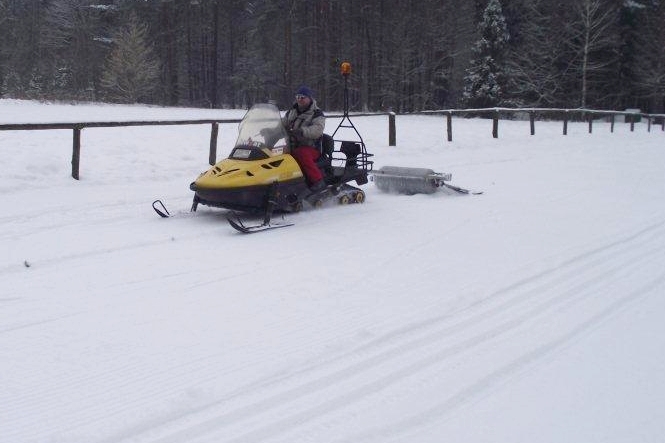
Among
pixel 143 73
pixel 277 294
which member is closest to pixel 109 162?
pixel 277 294

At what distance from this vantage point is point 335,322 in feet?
15.8

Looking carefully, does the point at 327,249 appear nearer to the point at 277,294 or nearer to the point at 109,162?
the point at 277,294

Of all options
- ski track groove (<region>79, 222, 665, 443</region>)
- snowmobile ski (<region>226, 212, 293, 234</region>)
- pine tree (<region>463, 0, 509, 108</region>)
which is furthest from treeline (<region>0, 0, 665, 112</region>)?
ski track groove (<region>79, 222, 665, 443</region>)

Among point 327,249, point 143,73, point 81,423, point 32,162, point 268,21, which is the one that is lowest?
point 81,423

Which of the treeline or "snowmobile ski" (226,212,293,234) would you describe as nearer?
"snowmobile ski" (226,212,293,234)

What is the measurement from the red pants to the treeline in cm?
2943

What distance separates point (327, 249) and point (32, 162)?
22.2 ft

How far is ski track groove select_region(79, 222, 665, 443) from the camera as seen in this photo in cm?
337

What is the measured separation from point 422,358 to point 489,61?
36.8 meters

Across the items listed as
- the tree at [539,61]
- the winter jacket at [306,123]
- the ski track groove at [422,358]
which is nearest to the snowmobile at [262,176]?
the winter jacket at [306,123]

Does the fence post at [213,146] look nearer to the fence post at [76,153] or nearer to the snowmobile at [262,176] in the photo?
the fence post at [76,153]

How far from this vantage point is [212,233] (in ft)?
24.6

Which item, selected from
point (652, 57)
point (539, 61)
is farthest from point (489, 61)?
point (652, 57)

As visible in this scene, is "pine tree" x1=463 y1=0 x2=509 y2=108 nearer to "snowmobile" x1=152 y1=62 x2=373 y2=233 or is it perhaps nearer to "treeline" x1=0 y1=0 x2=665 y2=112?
"treeline" x1=0 y1=0 x2=665 y2=112
